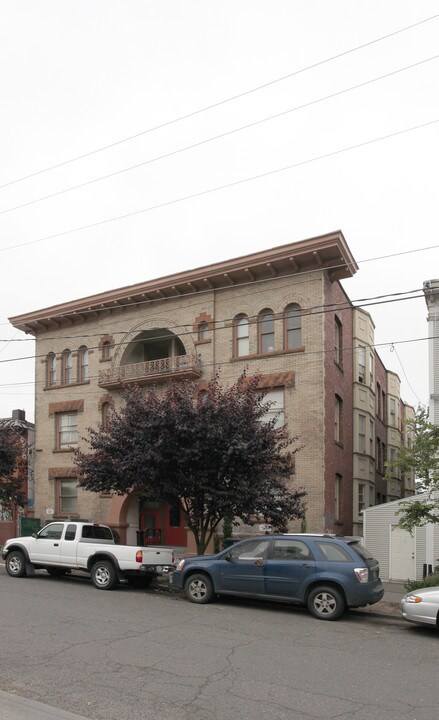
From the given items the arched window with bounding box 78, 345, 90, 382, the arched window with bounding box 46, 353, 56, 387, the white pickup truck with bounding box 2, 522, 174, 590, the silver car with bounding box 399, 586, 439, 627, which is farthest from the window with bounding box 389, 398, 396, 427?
the silver car with bounding box 399, 586, 439, 627

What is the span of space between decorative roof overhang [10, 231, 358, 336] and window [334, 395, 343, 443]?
4558mm

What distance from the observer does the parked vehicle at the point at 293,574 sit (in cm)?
1258

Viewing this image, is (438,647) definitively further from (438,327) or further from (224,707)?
(438,327)

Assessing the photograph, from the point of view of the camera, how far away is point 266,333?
24.7 metres

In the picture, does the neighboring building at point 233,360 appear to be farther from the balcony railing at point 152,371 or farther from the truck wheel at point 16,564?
the truck wheel at point 16,564

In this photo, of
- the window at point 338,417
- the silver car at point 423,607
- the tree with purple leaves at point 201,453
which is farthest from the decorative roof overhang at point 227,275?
the silver car at point 423,607

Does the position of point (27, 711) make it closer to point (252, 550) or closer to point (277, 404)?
point (252, 550)

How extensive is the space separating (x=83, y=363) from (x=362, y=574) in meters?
19.0

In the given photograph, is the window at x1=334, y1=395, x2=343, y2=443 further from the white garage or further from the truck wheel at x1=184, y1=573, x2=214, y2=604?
the truck wheel at x1=184, y1=573, x2=214, y2=604

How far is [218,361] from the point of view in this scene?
82.8 ft

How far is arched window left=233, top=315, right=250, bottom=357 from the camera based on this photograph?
25.1m

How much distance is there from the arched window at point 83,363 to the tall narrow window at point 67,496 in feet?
13.9

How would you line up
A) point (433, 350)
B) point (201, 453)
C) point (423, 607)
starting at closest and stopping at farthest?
point (423, 607)
point (201, 453)
point (433, 350)

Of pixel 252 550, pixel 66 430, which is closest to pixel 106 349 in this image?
pixel 66 430
